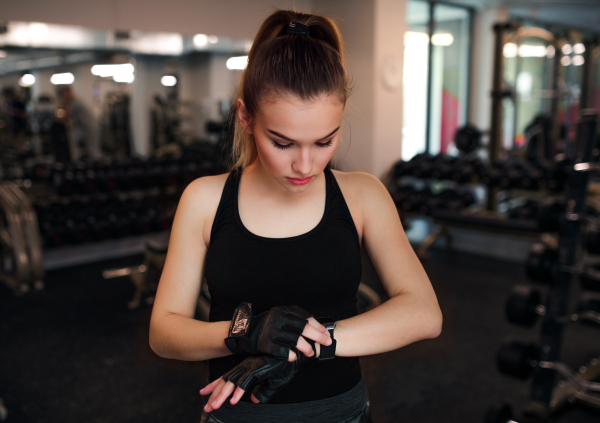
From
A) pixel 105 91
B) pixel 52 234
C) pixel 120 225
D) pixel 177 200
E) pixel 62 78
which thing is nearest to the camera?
pixel 52 234

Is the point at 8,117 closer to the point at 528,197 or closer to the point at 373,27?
the point at 373,27

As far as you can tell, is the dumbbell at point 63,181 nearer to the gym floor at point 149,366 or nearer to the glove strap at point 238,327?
the gym floor at point 149,366

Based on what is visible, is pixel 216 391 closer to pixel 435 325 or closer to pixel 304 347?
pixel 304 347

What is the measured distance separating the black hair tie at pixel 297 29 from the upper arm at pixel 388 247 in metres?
0.30

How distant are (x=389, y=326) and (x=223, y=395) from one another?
29 centimetres

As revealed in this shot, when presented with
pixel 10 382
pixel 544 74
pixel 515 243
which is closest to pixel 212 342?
pixel 10 382

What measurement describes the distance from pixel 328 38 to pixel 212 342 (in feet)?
1.74

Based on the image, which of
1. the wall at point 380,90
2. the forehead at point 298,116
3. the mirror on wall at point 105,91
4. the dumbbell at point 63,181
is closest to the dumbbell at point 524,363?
the forehead at point 298,116

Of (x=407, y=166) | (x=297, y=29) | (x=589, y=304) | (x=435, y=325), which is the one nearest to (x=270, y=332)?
(x=435, y=325)

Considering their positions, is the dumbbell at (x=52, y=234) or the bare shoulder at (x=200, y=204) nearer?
the bare shoulder at (x=200, y=204)

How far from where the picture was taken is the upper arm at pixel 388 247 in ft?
2.79

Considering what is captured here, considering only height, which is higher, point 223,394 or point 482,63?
point 482,63

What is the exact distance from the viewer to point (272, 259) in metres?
0.82

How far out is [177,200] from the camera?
457cm
